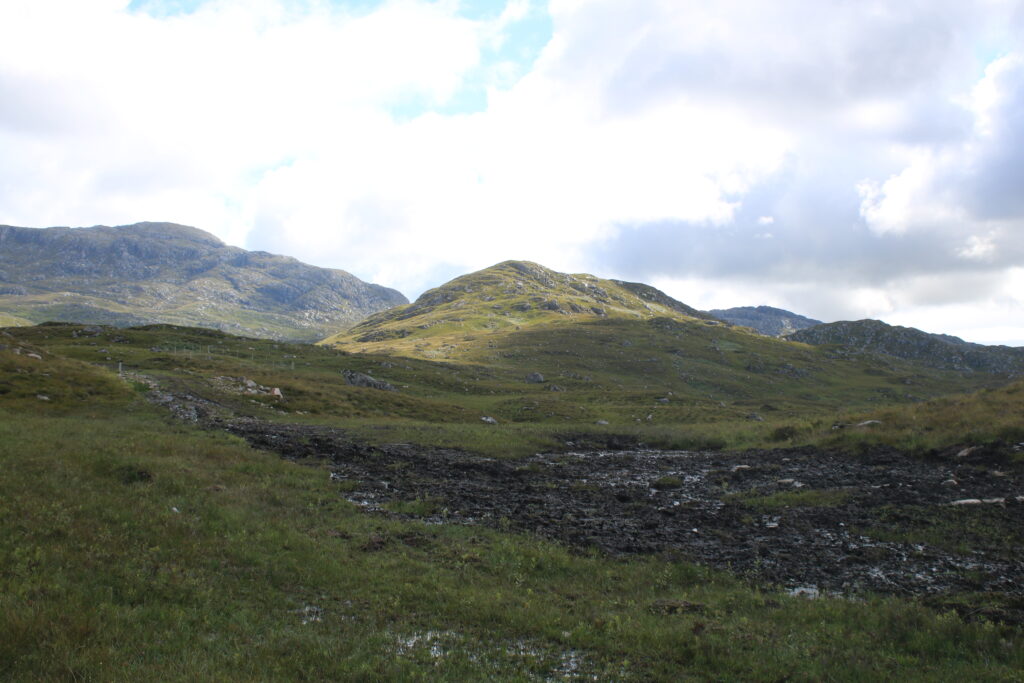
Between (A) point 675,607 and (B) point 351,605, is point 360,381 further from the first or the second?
(A) point 675,607

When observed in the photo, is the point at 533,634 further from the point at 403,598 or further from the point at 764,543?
the point at 764,543

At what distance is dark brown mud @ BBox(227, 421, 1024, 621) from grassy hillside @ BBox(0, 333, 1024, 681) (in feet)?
6.34

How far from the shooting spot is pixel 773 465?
31.2 meters

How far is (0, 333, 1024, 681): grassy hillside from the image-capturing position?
9.30m

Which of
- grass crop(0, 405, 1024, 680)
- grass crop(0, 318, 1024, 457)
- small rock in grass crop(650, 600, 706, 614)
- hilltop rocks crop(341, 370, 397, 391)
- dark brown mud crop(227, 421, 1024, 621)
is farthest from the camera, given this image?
hilltop rocks crop(341, 370, 397, 391)

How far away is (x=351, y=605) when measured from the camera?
12164 millimetres

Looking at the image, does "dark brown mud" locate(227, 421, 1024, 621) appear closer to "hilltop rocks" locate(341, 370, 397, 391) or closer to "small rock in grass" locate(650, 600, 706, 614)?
"small rock in grass" locate(650, 600, 706, 614)

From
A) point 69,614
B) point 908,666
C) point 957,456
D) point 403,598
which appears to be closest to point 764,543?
point 908,666

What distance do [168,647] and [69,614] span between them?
180cm

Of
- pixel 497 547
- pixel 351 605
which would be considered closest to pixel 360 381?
pixel 497 547

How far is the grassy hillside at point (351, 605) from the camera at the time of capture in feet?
30.5

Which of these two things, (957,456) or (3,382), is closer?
(957,456)

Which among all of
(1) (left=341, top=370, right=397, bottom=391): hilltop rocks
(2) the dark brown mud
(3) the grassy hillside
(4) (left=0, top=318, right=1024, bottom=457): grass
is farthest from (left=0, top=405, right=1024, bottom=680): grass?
(1) (left=341, top=370, right=397, bottom=391): hilltop rocks

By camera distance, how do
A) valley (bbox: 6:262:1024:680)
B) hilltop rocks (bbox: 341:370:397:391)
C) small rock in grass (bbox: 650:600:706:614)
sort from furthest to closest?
hilltop rocks (bbox: 341:370:397:391) → small rock in grass (bbox: 650:600:706:614) → valley (bbox: 6:262:1024:680)
